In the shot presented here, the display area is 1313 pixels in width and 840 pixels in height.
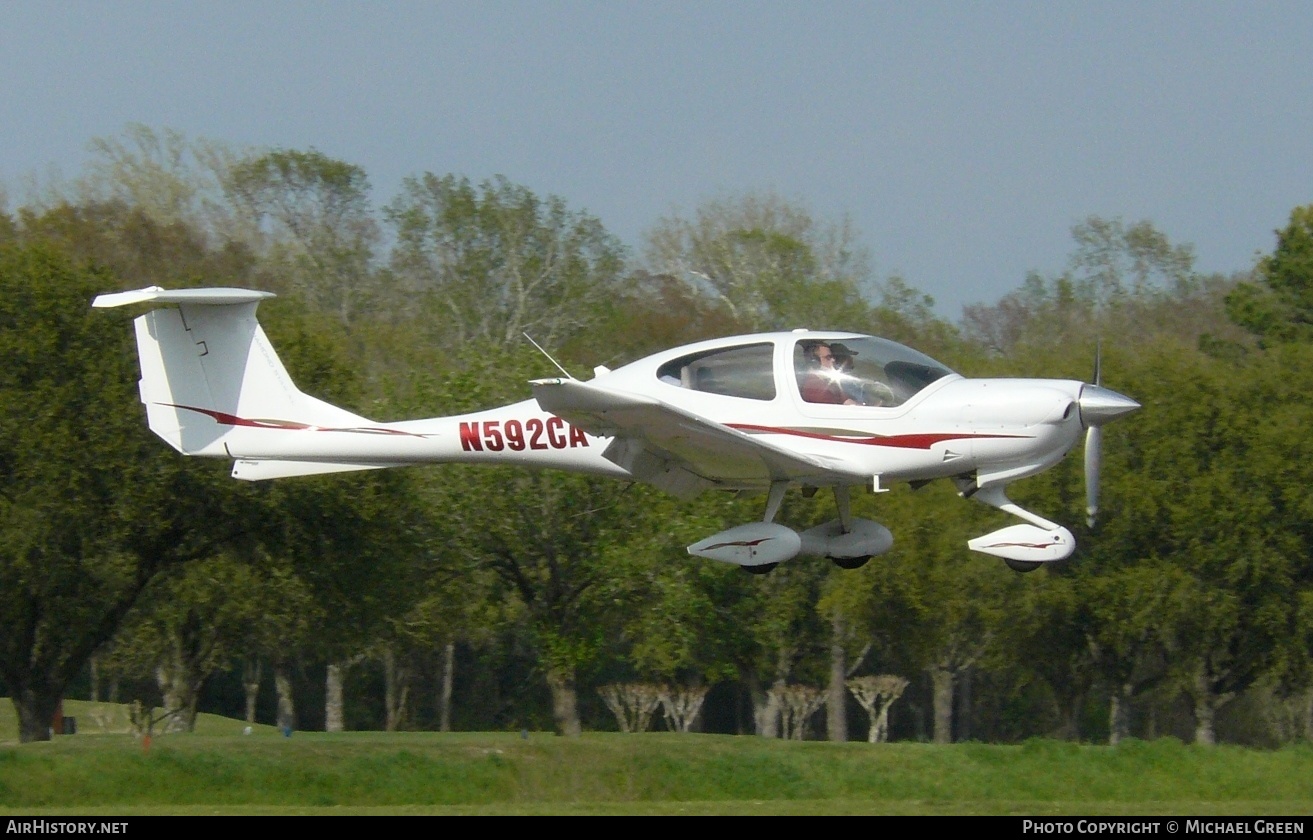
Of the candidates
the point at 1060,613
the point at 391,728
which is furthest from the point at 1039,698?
the point at 391,728

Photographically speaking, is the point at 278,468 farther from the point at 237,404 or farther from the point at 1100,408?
the point at 1100,408

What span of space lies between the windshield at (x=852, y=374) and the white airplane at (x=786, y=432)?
1cm

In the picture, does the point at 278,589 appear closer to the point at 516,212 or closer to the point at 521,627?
the point at 521,627

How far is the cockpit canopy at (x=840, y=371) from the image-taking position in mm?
13961

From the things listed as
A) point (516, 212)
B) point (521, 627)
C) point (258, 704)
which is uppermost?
point (516, 212)

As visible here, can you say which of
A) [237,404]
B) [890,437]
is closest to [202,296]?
[237,404]

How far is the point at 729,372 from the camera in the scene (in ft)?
46.9

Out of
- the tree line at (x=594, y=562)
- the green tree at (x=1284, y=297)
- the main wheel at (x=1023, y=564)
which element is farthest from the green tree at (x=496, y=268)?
the main wheel at (x=1023, y=564)

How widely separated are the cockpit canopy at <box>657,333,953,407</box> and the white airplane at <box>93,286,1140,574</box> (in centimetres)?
1

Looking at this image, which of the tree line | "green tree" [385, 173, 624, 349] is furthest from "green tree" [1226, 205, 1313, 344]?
"green tree" [385, 173, 624, 349]

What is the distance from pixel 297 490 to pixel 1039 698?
89.5 ft

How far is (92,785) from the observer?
1600 cm

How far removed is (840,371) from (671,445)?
5.18 ft

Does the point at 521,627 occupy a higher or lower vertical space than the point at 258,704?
higher
